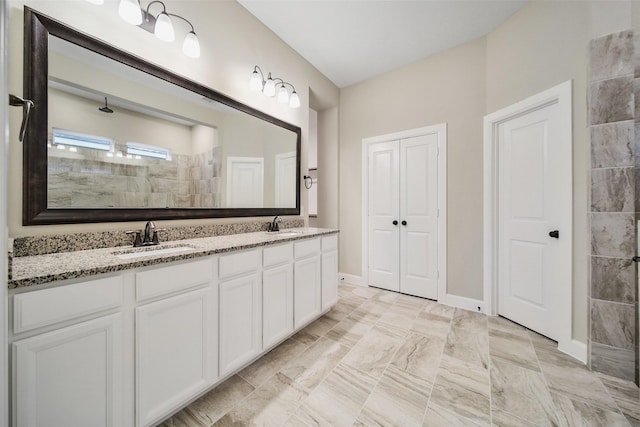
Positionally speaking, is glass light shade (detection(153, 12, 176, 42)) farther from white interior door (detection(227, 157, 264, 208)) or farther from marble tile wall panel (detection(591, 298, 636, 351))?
marble tile wall panel (detection(591, 298, 636, 351))

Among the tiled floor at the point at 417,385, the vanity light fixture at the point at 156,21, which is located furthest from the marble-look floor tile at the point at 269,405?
the vanity light fixture at the point at 156,21

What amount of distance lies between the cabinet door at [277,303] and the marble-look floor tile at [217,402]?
266 mm

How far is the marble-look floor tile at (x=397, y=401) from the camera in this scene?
1.28m

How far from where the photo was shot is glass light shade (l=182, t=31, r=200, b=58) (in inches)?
66.0

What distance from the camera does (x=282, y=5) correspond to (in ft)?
7.15

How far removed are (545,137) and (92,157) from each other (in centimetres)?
325

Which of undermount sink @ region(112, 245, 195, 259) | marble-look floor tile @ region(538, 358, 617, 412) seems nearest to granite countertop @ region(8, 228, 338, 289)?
undermount sink @ region(112, 245, 195, 259)

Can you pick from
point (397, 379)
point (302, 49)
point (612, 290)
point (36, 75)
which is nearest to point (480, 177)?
point (612, 290)

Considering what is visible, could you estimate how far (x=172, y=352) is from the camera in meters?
1.19

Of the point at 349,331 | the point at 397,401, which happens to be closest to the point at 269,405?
the point at 397,401

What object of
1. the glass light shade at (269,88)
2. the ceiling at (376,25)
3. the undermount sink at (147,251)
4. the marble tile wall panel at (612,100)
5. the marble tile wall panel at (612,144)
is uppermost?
the ceiling at (376,25)

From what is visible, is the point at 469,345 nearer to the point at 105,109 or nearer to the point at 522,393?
the point at 522,393

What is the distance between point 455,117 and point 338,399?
289 cm

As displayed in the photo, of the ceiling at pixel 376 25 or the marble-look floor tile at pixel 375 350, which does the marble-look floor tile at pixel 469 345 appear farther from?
the ceiling at pixel 376 25
